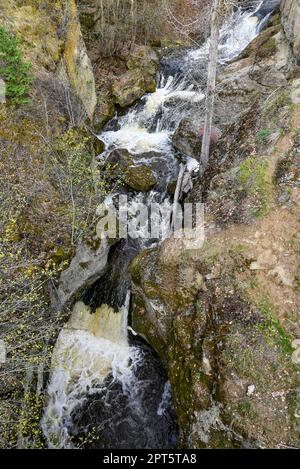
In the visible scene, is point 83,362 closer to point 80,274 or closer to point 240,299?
point 80,274

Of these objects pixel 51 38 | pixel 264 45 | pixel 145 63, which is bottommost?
pixel 51 38

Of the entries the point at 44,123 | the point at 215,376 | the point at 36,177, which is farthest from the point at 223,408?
the point at 44,123

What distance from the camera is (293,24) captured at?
1217 cm

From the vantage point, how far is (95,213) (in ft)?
35.5

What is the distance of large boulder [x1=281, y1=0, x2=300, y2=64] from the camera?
11680mm

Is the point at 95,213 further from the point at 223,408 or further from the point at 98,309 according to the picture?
the point at 223,408

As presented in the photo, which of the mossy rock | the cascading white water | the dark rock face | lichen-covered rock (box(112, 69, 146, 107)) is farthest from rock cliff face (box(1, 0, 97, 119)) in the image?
the dark rock face

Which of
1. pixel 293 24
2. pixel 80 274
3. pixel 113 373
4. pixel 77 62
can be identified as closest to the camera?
pixel 113 373

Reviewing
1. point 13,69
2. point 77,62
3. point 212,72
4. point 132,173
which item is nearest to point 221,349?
point 212,72

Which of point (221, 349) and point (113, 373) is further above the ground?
point (221, 349)

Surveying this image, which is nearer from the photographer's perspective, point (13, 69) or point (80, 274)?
point (13, 69)

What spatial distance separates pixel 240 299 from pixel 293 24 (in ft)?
39.2

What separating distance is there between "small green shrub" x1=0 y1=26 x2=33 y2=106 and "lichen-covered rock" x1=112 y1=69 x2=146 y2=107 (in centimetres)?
718

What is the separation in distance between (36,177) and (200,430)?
841 centimetres
